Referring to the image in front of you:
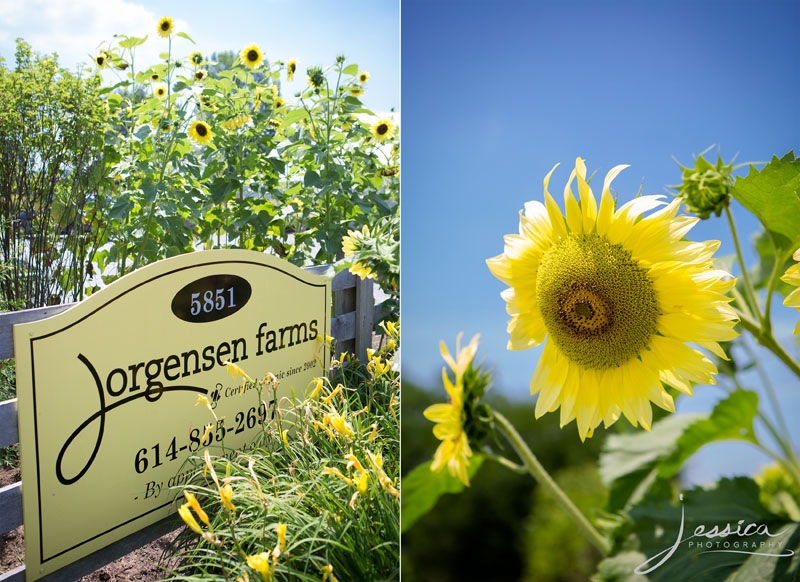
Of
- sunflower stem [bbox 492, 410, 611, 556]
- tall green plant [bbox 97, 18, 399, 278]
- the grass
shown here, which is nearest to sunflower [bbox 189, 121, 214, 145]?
tall green plant [bbox 97, 18, 399, 278]

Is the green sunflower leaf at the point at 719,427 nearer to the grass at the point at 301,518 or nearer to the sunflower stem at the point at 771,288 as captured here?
the sunflower stem at the point at 771,288

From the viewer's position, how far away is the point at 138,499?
140 cm

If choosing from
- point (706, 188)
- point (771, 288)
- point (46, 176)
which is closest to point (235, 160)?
point (46, 176)

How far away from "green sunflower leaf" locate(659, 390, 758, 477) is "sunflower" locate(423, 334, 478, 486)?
302mm

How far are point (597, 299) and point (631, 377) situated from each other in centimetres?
14

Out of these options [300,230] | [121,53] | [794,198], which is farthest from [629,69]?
[121,53]

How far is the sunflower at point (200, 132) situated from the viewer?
1892 millimetres

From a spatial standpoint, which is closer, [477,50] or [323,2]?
[477,50]

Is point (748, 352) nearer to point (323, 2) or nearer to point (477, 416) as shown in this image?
point (477, 416)

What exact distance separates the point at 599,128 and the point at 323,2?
871 mm

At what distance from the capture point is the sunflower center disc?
2.81 feet

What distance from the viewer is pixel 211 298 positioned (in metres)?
1.50

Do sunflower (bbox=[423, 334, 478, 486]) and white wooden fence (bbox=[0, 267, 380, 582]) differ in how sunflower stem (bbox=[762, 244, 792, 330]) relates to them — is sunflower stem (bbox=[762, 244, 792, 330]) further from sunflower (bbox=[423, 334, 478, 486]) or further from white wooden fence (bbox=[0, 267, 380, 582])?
white wooden fence (bbox=[0, 267, 380, 582])

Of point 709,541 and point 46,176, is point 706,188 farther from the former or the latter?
point 46,176
